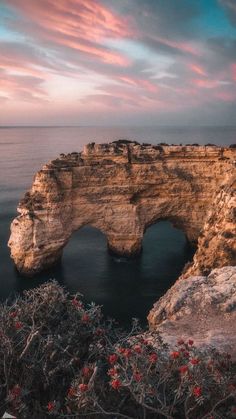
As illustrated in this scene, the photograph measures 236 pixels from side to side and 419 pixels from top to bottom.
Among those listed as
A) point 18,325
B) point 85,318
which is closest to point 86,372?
point 85,318

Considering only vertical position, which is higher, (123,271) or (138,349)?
(138,349)

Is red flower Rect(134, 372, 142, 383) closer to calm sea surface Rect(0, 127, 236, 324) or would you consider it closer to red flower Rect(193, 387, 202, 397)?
red flower Rect(193, 387, 202, 397)

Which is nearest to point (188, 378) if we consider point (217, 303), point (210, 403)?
point (210, 403)

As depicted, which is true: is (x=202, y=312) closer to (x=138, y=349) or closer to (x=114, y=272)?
(x=138, y=349)

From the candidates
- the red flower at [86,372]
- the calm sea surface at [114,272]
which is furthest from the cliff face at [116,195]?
the red flower at [86,372]

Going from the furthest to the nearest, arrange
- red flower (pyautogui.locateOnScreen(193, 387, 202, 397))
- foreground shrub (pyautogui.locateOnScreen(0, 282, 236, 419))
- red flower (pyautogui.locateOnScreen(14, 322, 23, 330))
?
red flower (pyautogui.locateOnScreen(14, 322, 23, 330)) → foreground shrub (pyautogui.locateOnScreen(0, 282, 236, 419)) → red flower (pyautogui.locateOnScreen(193, 387, 202, 397))

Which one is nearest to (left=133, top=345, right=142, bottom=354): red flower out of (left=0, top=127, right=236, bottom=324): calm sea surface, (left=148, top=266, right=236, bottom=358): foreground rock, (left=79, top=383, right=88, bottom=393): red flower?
(left=79, top=383, right=88, bottom=393): red flower

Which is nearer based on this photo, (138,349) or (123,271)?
(138,349)
